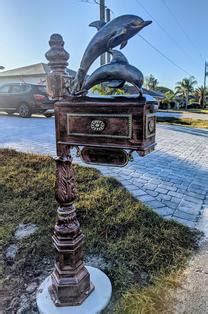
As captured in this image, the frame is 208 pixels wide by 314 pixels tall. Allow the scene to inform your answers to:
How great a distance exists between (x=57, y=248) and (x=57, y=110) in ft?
2.61

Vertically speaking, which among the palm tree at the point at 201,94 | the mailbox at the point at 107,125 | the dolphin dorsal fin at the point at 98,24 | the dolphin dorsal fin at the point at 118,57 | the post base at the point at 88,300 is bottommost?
the post base at the point at 88,300

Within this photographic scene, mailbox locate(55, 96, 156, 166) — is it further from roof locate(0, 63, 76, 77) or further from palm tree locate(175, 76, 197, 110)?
palm tree locate(175, 76, 197, 110)

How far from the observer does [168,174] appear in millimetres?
4023

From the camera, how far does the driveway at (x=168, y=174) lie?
2.83 m

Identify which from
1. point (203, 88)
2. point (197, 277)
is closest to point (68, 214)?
point (197, 277)

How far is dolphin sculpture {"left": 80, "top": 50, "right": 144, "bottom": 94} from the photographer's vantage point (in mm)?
1185

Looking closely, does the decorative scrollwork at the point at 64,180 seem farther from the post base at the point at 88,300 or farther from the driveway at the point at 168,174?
the driveway at the point at 168,174

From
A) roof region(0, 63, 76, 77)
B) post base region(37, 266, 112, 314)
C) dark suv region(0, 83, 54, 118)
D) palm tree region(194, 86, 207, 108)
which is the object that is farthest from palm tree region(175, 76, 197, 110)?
post base region(37, 266, 112, 314)

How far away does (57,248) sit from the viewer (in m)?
1.55

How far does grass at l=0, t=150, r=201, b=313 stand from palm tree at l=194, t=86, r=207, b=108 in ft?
143

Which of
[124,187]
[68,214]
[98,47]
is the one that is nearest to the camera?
[98,47]

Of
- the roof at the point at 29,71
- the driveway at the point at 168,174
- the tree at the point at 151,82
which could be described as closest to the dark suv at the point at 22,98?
the driveway at the point at 168,174

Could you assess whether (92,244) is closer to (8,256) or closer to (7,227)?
(8,256)

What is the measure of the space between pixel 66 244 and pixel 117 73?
0.98 metres
